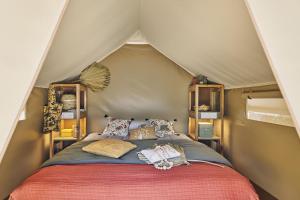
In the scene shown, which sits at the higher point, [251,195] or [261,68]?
[261,68]

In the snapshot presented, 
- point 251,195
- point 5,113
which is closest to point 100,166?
point 5,113

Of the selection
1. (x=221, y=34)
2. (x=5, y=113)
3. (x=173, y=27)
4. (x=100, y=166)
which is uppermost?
(x=173, y=27)

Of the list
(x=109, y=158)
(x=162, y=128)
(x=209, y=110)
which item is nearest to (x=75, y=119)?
(x=162, y=128)

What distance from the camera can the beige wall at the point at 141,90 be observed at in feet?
13.6

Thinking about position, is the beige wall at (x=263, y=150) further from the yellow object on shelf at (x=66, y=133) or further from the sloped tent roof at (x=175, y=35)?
the yellow object on shelf at (x=66, y=133)

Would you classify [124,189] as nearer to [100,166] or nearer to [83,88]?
[100,166]

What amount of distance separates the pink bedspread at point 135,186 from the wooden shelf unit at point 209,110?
189 centimetres

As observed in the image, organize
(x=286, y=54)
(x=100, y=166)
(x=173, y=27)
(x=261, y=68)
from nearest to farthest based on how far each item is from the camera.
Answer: (x=286, y=54), (x=100, y=166), (x=261, y=68), (x=173, y=27)

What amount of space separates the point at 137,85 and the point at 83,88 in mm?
873

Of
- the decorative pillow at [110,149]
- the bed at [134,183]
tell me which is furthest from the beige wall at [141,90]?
the bed at [134,183]

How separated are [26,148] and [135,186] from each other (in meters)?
1.88

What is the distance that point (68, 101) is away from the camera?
381cm

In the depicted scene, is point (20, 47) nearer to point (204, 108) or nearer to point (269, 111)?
point (269, 111)

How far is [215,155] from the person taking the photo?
97.6 inches
